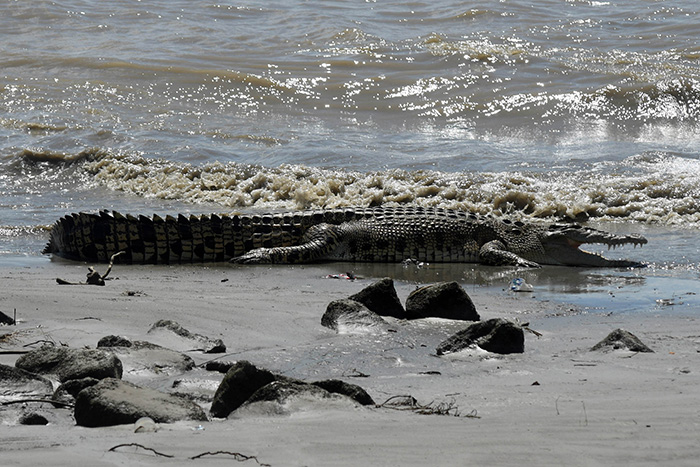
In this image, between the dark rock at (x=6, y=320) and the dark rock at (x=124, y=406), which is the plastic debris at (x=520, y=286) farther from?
the dark rock at (x=124, y=406)

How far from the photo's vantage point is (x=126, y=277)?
7.97 metres

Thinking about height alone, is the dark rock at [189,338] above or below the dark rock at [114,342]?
below

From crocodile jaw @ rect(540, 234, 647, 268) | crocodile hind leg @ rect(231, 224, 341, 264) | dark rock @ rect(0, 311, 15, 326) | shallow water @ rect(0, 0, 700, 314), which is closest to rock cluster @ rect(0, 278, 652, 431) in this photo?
dark rock @ rect(0, 311, 15, 326)

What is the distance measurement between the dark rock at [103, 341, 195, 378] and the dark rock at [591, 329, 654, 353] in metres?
2.03

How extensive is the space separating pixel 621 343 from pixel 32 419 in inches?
111

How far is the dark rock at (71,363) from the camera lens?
3.58 metres

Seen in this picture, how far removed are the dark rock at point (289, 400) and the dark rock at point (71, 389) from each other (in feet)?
1.90

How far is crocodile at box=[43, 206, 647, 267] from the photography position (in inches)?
368

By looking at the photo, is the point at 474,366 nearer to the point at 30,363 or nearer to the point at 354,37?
the point at 30,363

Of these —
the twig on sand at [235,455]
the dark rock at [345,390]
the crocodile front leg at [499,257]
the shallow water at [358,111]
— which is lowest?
the crocodile front leg at [499,257]

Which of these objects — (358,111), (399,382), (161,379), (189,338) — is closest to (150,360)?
(161,379)

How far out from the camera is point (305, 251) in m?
9.40

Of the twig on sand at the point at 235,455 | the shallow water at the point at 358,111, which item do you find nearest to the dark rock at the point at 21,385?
the twig on sand at the point at 235,455

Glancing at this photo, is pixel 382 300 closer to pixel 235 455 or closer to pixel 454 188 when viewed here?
pixel 235 455
